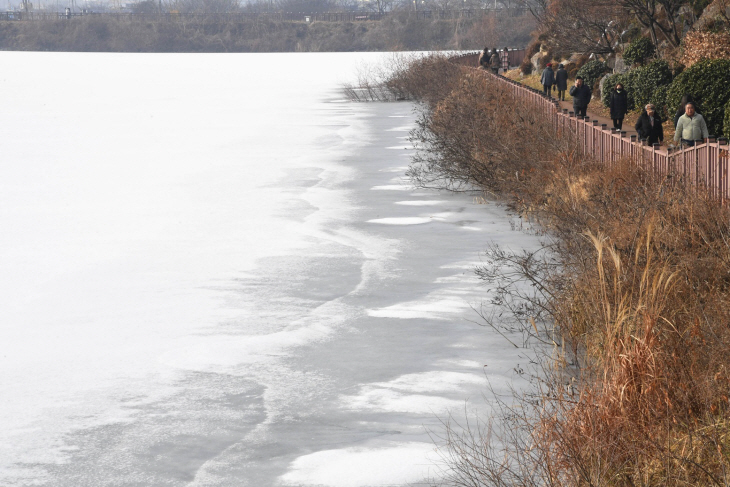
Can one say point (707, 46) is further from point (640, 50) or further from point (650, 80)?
point (640, 50)

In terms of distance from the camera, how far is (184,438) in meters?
5.87

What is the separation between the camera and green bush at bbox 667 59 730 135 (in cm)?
1842

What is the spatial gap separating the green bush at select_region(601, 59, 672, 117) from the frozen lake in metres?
6.98

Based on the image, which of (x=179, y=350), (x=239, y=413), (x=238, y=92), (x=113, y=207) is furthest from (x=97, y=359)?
(x=238, y=92)

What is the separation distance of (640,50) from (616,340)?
76.3 feet

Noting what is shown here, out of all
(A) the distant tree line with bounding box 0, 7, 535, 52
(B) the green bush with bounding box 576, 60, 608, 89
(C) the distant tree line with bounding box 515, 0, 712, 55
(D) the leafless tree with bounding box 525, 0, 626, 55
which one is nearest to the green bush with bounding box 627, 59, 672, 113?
(C) the distant tree line with bounding box 515, 0, 712, 55

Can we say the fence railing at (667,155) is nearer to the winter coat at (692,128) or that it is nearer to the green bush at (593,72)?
the winter coat at (692,128)

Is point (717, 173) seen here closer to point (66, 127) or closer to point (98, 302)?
point (98, 302)

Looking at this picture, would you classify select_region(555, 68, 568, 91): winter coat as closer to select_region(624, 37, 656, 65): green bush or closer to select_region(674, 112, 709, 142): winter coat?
select_region(624, 37, 656, 65): green bush

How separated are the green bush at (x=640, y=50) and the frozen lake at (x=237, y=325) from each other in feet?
37.1

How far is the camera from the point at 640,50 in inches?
1079

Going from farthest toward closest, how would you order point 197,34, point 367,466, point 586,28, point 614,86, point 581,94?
point 197,34 → point 586,28 → point 614,86 → point 581,94 → point 367,466

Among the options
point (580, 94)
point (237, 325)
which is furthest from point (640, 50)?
point (237, 325)

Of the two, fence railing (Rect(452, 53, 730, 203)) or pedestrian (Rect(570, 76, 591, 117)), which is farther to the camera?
pedestrian (Rect(570, 76, 591, 117))
